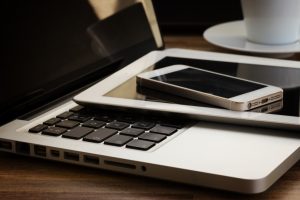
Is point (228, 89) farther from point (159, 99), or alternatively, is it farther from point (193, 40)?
point (193, 40)

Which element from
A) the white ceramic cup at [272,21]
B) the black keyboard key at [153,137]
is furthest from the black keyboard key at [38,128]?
the white ceramic cup at [272,21]

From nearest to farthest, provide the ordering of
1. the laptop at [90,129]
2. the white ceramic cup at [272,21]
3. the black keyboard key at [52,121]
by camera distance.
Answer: the laptop at [90,129]
the black keyboard key at [52,121]
the white ceramic cup at [272,21]

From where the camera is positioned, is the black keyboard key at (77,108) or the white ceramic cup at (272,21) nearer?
the black keyboard key at (77,108)

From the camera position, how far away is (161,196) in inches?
20.4

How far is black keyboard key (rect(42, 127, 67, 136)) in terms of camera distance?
23.2 inches

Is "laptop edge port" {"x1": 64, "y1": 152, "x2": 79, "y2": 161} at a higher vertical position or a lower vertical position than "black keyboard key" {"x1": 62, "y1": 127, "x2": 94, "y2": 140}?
lower

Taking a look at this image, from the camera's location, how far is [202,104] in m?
0.62

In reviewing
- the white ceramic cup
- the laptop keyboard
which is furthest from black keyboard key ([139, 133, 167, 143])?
the white ceramic cup

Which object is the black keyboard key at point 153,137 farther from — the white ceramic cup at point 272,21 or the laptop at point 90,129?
the white ceramic cup at point 272,21

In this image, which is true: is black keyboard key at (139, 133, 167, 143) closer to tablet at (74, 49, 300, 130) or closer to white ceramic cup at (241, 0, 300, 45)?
tablet at (74, 49, 300, 130)

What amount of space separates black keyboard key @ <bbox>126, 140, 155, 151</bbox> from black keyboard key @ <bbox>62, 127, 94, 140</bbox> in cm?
5

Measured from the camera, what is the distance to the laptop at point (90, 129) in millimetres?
515

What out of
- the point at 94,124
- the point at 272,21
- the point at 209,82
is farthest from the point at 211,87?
the point at 272,21

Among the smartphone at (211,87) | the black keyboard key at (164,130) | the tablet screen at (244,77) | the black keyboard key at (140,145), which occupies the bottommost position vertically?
the black keyboard key at (140,145)
